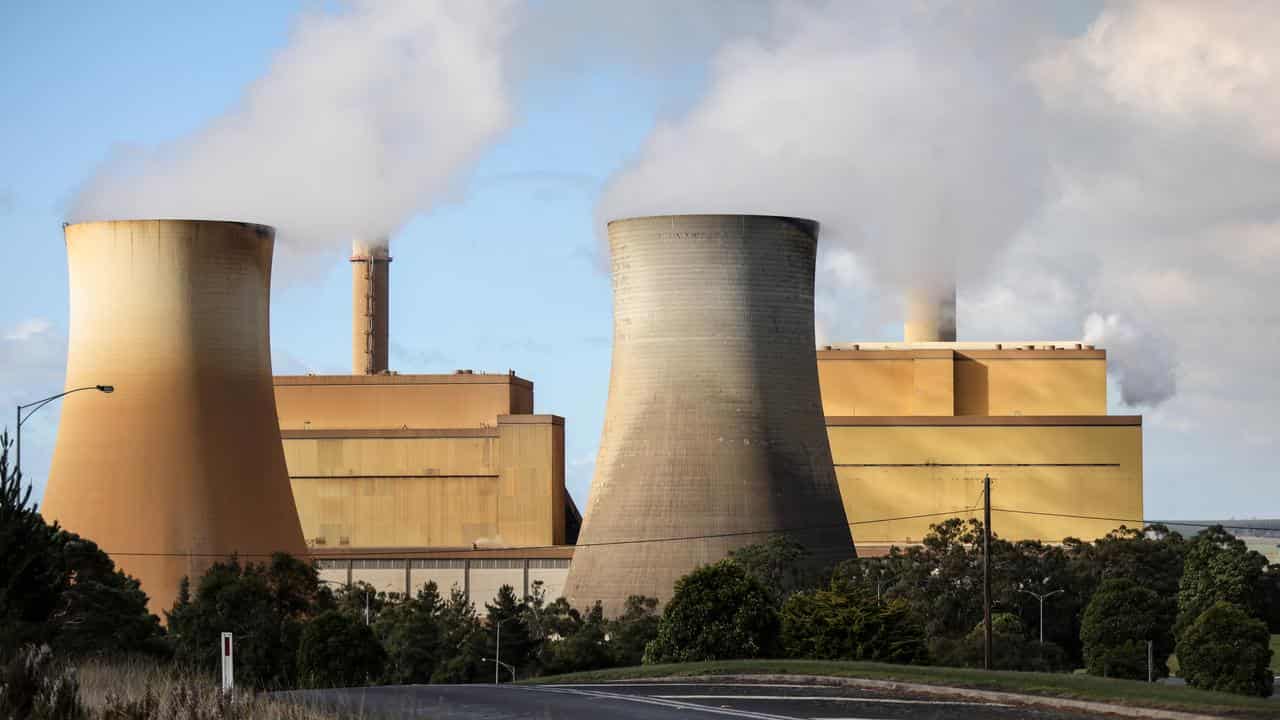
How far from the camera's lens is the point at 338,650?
31188 mm

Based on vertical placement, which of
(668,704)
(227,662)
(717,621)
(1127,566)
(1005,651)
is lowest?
(1005,651)

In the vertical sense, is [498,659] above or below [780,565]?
below

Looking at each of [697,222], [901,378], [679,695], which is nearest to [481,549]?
[901,378]

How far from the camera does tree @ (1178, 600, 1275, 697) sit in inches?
1404

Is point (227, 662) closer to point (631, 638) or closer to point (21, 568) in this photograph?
point (21, 568)

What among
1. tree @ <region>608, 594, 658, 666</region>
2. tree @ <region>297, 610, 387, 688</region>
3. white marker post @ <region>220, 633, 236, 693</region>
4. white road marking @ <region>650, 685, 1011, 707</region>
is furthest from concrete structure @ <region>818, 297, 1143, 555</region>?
white marker post @ <region>220, 633, 236, 693</region>

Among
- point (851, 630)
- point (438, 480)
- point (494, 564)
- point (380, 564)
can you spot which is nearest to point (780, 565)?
point (851, 630)

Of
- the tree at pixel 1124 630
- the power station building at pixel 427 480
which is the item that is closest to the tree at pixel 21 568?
the tree at pixel 1124 630

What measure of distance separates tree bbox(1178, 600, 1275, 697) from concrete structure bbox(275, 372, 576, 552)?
27391 mm

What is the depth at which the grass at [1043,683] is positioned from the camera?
1599 cm

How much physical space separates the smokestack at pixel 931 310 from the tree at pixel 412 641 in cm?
2697

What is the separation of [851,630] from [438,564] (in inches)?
1079

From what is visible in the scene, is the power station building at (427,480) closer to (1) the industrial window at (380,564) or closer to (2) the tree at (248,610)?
(1) the industrial window at (380,564)

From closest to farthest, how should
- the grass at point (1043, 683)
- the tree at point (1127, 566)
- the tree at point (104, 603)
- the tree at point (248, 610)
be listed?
1. the grass at point (1043, 683)
2. the tree at point (104, 603)
3. the tree at point (248, 610)
4. the tree at point (1127, 566)
